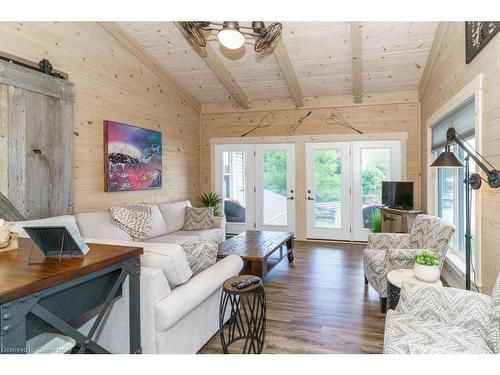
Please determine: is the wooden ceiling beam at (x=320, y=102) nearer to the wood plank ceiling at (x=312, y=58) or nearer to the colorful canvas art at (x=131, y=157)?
the wood plank ceiling at (x=312, y=58)

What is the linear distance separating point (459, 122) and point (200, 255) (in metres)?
2.97

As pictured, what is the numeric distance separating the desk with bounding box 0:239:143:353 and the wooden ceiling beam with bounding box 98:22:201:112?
348 cm

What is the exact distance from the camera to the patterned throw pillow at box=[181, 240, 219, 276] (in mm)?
2203

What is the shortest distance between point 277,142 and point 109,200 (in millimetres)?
3377

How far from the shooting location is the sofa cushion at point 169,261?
6.33ft

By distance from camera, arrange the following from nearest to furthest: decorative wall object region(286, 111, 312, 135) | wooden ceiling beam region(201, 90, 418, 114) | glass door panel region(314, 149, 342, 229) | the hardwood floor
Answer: the hardwood floor
wooden ceiling beam region(201, 90, 418, 114)
glass door panel region(314, 149, 342, 229)
decorative wall object region(286, 111, 312, 135)

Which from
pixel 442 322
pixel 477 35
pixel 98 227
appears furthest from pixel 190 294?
pixel 477 35

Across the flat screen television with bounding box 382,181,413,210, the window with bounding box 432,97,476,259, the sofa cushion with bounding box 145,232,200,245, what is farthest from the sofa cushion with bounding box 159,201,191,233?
the window with bounding box 432,97,476,259

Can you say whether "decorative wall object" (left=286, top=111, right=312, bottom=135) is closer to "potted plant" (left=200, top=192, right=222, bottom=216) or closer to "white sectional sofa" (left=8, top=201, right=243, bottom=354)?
"potted plant" (left=200, top=192, right=222, bottom=216)

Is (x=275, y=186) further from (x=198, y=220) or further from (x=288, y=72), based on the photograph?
(x=288, y=72)

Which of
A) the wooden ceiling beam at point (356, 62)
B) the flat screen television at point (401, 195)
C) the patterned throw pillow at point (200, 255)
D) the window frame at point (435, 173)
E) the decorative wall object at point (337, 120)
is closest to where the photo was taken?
the patterned throw pillow at point (200, 255)

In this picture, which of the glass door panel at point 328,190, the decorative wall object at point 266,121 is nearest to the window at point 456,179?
the glass door panel at point 328,190

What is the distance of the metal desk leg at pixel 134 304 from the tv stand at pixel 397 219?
3952 mm
